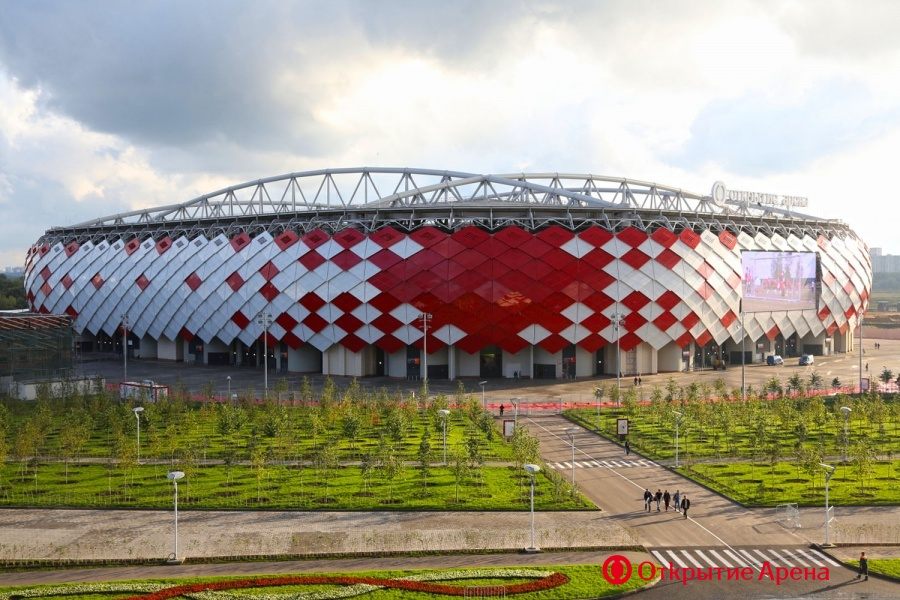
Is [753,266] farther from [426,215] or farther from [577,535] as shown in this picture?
[577,535]

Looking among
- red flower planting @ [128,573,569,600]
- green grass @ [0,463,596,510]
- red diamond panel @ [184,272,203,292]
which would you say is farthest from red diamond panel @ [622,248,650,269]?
red flower planting @ [128,573,569,600]

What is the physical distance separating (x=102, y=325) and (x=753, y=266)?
76.8 meters

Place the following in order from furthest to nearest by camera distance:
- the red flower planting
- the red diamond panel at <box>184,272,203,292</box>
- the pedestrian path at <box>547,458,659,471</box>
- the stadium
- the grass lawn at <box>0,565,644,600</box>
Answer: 1. the red diamond panel at <box>184,272,203,292</box>
2. the stadium
3. the pedestrian path at <box>547,458,659,471</box>
4. the red flower planting
5. the grass lawn at <box>0,565,644,600</box>

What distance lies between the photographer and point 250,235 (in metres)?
81.6

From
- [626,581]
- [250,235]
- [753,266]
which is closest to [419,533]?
[626,581]

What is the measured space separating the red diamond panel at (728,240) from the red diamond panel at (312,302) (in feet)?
136

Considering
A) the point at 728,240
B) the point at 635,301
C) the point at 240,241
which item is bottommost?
the point at 635,301

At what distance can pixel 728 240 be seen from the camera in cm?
7762

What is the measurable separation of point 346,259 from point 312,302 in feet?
17.9

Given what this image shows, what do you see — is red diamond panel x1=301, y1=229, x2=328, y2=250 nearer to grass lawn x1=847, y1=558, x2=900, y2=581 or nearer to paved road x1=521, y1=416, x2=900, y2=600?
paved road x1=521, y1=416, x2=900, y2=600

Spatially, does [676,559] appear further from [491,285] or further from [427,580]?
[491,285]

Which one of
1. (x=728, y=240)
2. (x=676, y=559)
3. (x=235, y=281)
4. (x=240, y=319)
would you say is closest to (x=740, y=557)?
(x=676, y=559)

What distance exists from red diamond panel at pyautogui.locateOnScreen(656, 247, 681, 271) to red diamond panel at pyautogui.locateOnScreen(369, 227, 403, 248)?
24.9m

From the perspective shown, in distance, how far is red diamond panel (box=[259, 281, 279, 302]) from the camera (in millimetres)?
75375
